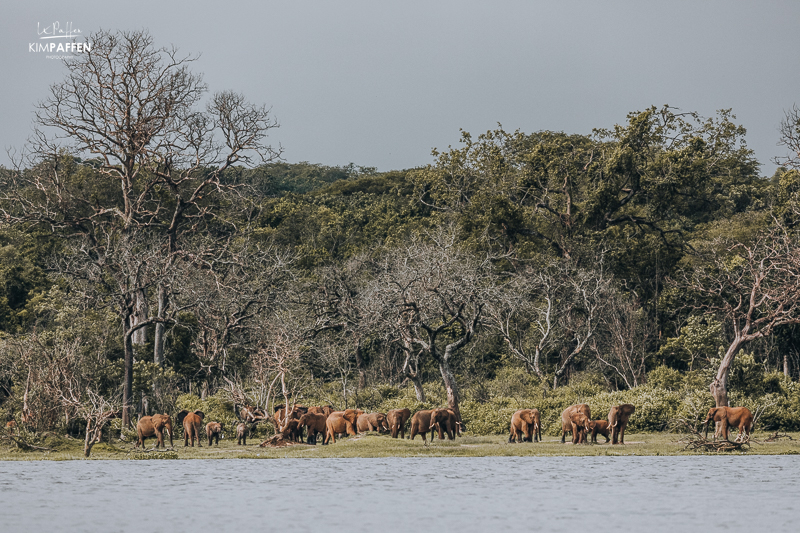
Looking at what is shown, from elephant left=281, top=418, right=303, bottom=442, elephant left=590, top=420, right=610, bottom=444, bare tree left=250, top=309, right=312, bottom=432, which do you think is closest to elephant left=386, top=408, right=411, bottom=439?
elephant left=281, top=418, right=303, bottom=442

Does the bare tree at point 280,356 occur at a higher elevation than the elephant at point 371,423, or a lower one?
higher

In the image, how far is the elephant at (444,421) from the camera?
2645 centimetres

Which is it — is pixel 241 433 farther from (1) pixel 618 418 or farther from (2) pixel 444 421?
(1) pixel 618 418

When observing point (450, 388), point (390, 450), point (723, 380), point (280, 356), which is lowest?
point (390, 450)

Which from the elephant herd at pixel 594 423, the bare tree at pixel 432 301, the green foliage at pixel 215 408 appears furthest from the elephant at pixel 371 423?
the elephant herd at pixel 594 423

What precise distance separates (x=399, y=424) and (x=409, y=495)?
11.5 metres

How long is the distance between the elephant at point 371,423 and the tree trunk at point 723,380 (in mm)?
11566

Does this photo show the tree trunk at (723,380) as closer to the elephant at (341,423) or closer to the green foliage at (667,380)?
the green foliage at (667,380)

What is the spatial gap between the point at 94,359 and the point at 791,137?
30949 mm

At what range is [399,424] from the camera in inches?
1083

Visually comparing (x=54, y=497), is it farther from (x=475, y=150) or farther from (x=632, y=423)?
(x=475, y=150)

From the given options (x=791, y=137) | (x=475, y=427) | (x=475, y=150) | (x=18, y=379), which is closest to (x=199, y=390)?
(x=18, y=379)

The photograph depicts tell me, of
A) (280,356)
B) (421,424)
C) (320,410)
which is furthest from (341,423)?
(280,356)

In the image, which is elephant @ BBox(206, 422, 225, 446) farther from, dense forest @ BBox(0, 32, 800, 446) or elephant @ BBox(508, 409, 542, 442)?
elephant @ BBox(508, 409, 542, 442)
